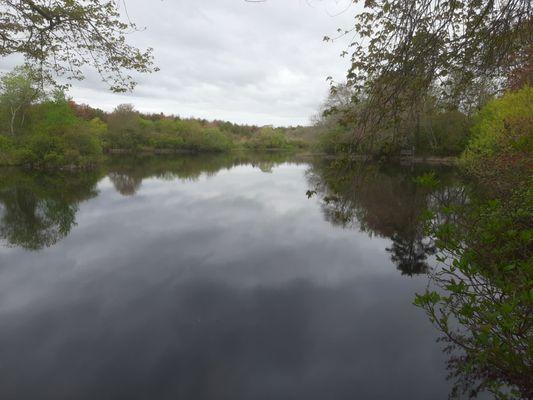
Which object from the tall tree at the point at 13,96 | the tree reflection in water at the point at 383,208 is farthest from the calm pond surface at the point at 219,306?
the tall tree at the point at 13,96

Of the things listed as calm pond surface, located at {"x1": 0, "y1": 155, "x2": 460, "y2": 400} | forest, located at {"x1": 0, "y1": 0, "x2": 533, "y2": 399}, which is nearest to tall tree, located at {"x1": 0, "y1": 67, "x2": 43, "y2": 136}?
forest, located at {"x1": 0, "y1": 0, "x2": 533, "y2": 399}

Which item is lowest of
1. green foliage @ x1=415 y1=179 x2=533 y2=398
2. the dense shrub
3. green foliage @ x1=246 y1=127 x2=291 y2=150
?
green foliage @ x1=246 y1=127 x2=291 y2=150

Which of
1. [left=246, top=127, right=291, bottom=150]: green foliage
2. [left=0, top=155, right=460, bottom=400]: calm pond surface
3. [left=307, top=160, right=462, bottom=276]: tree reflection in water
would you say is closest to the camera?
[left=307, top=160, right=462, bottom=276]: tree reflection in water

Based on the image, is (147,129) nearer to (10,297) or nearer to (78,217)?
(78,217)

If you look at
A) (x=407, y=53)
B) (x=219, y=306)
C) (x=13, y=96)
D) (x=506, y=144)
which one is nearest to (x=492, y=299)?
(x=407, y=53)

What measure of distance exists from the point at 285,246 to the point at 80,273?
6.99 meters

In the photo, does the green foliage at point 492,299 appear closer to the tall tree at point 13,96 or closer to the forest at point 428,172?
the forest at point 428,172

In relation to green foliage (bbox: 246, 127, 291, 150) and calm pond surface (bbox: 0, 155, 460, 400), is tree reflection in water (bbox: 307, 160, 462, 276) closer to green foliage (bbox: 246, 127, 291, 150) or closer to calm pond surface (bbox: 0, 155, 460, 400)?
calm pond surface (bbox: 0, 155, 460, 400)

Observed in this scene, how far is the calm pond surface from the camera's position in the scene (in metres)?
5.93

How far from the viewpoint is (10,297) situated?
899 cm

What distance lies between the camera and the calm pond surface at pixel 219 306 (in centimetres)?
593

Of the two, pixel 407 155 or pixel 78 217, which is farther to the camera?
pixel 407 155

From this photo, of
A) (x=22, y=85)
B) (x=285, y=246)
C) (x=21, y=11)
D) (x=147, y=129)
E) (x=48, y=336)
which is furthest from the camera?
(x=147, y=129)

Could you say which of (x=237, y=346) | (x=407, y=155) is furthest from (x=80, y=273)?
(x=407, y=155)
